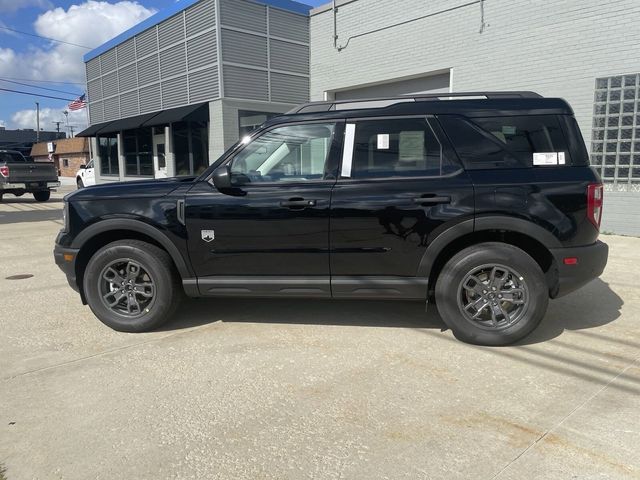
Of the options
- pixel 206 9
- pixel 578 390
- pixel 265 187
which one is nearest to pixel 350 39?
pixel 206 9

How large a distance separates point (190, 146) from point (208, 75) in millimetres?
2463

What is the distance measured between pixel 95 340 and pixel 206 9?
13648 millimetres

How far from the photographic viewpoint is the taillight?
3774 millimetres

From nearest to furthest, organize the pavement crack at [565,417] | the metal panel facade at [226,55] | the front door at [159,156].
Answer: the pavement crack at [565,417] < the metal panel facade at [226,55] < the front door at [159,156]

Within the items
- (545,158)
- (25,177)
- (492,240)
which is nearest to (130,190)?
(492,240)

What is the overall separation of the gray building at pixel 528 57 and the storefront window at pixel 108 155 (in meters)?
12.6

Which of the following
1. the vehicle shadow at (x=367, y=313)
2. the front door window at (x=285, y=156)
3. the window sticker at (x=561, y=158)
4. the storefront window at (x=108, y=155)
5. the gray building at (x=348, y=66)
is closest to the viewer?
the window sticker at (x=561, y=158)

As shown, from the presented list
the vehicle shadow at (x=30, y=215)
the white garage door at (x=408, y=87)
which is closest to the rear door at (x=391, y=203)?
the white garage door at (x=408, y=87)

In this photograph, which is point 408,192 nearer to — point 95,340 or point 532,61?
point 95,340

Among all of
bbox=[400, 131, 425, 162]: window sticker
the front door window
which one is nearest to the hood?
the front door window

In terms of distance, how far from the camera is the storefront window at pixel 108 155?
864 inches

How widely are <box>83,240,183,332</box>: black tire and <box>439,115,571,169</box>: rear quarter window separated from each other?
2.67m

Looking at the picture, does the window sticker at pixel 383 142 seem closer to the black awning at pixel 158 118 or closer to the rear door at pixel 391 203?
the rear door at pixel 391 203

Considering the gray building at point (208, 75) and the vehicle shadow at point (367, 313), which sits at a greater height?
the gray building at point (208, 75)
